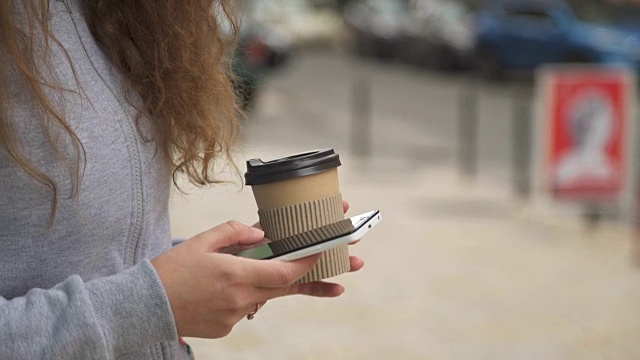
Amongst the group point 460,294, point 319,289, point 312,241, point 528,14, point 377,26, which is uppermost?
point 528,14

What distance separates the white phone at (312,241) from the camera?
1395 millimetres

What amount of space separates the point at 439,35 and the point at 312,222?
823 inches

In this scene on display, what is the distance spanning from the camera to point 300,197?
150 cm

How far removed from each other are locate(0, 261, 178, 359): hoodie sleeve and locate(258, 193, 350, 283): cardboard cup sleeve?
0.21 metres

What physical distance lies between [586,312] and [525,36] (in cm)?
1260

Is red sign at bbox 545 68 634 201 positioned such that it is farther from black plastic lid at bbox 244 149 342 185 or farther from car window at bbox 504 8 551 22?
car window at bbox 504 8 551 22

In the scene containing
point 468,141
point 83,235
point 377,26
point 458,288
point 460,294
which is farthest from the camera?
point 377,26

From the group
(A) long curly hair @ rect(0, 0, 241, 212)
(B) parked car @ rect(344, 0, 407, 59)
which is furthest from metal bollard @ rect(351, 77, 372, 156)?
(A) long curly hair @ rect(0, 0, 241, 212)

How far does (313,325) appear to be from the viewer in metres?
5.98

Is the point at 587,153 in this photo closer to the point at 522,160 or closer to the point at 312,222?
the point at 522,160

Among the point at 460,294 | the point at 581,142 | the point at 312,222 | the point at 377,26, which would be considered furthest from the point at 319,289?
the point at 377,26

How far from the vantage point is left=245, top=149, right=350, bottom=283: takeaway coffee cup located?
1495 millimetres

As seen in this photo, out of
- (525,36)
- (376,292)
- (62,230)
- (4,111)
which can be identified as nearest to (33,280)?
(62,230)

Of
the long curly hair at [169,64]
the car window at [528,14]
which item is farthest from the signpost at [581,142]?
the car window at [528,14]
